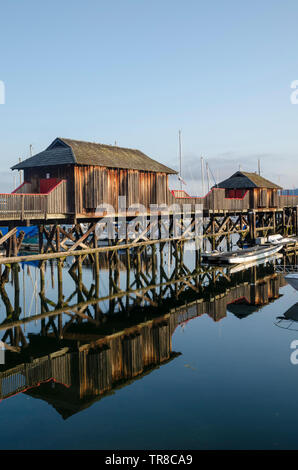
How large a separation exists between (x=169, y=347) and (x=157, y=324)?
11.4 feet

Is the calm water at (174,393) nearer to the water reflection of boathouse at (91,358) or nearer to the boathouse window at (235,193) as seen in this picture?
the water reflection of boathouse at (91,358)

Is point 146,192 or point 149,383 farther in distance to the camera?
point 146,192

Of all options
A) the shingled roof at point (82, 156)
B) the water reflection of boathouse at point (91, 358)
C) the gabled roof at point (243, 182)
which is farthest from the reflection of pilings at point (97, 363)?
the gabled roof at point (243, 182)

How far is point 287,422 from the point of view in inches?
488

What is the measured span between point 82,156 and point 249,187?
2809 centimetres

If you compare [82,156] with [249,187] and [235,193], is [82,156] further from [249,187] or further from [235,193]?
[235,193]

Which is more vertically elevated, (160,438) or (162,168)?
(162,168)

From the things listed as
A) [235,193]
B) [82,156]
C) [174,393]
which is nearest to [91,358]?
[174,393]

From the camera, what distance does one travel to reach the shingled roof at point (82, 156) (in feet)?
97.5

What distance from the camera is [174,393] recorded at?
14516 millimetres

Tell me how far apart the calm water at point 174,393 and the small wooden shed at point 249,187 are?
98.7ft
